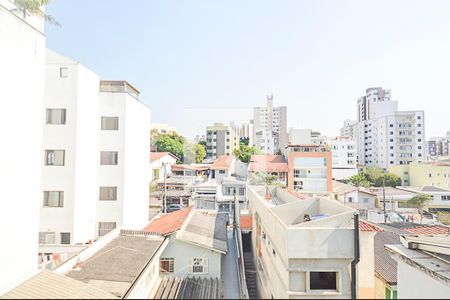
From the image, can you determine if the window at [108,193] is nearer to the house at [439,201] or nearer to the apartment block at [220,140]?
the apartment block at [220,140]

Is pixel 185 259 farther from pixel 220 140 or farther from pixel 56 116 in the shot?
pixel 56 116

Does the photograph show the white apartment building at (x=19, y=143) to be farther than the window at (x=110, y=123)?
No

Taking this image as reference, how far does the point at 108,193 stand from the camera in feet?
23.6

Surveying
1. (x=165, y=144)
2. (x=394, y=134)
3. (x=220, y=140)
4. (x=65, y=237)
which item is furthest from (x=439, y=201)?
(x=65, y=237)

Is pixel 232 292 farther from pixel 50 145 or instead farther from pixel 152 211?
pixel 152 211

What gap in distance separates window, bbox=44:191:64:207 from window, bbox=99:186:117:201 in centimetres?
96

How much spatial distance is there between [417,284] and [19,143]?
5.40 metres

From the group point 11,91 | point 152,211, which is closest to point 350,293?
point 11,91

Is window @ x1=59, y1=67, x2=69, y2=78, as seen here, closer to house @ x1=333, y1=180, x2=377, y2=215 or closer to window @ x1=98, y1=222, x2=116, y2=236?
window @ x1=98, y1=222, x2=116, y2=236

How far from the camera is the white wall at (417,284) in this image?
2.68 metres

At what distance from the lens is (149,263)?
1721 mm

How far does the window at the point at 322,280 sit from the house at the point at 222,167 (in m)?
4.56

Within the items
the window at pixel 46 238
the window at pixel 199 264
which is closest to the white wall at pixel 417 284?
the window at pixel 199 264

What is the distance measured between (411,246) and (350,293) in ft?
10.8
